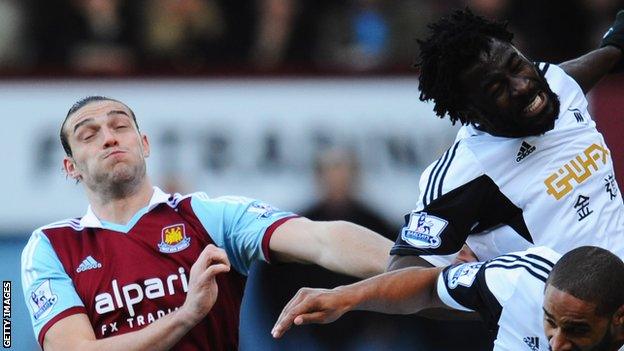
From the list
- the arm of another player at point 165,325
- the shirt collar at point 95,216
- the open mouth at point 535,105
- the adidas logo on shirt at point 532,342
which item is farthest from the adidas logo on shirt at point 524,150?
the shirt collar at point 95,216

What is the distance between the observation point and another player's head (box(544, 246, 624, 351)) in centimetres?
377

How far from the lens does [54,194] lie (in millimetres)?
6863

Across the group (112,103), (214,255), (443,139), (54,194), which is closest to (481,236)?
(214,255)

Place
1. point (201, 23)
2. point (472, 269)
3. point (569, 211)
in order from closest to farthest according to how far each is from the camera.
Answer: point (472, 269)
point (569, 211)
point (201, 23)

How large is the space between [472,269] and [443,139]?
106 inches

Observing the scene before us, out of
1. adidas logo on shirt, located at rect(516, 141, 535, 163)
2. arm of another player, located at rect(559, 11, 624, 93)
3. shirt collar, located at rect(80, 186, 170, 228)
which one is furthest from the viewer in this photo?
arm of another player, located at rect(559, 11, 624, 93)

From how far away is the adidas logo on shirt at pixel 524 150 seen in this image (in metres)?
4.72

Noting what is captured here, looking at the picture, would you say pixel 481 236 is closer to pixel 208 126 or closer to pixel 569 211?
pixel 569 211

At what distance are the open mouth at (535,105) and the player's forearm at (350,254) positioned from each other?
2.78 ft

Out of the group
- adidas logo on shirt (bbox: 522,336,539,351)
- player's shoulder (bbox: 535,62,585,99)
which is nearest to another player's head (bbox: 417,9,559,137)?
player's shoulder (bbox: 535,62,585,99)

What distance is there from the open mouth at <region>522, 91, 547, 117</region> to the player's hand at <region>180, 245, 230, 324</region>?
1.22 meters

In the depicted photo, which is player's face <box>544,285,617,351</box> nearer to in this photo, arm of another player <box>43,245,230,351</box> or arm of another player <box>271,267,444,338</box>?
arm of another player <box>271,267,444,338</box>

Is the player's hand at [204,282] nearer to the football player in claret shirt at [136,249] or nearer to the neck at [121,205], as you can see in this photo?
the football player in claret shirt at [136,249]

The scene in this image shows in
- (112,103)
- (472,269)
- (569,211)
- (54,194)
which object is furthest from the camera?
(54,194)
